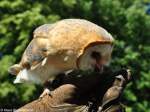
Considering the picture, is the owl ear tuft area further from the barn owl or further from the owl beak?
the owl beak

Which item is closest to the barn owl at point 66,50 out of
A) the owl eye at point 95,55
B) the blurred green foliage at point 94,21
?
the owl eye at point 95,55

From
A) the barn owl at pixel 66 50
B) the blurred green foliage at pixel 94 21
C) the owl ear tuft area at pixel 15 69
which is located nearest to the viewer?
the barn owl at pixel 66 50

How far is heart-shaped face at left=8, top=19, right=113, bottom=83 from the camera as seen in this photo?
2.71 metres

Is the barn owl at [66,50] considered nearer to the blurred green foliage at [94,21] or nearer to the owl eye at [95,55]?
the owl eye at [95,55]

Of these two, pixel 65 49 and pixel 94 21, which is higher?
pixel 65 49

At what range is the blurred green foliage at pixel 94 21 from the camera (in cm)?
1295

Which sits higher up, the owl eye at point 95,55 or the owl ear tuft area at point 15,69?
the owl eye at point 95,55

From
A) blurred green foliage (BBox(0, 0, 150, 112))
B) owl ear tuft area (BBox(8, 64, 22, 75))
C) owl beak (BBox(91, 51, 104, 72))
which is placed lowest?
blurred green foliage (BBox(0, 0, 150, 112))

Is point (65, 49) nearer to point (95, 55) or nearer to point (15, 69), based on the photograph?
point (95, 55)

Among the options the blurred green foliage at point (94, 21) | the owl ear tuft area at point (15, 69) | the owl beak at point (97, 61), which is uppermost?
the owl beak at point (97, 61)

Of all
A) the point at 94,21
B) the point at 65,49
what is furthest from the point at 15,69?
the point at 94,21

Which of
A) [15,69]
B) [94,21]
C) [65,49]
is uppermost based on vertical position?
[65,49]

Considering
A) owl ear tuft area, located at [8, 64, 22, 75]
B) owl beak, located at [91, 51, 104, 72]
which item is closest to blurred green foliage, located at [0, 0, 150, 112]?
owl ear tuft area, located at [8, 64, 22, 75]

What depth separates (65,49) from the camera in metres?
2.71
